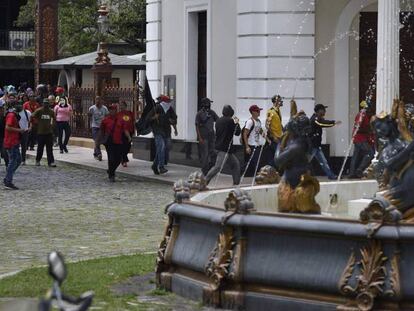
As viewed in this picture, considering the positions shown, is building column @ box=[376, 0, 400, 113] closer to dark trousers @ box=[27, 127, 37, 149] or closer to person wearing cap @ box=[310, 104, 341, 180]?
person wearing cap @ box=[310, 104, 341, 180]

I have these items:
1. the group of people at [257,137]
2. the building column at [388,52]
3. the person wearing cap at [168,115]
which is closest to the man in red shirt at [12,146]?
the group of people at [257,137]

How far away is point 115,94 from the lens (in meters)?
34.9

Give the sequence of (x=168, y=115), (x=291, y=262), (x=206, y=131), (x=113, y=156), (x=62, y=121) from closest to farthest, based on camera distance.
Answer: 1. (x=291, y=262)
2. (x=206, y=131)
3. (x=113, y=156)
4. (x=168, y=115)
5. (x=62, y=121)

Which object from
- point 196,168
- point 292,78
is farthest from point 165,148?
point 292,78

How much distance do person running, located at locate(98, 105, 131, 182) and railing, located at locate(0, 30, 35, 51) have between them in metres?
37.8

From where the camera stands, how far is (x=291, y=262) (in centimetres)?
937

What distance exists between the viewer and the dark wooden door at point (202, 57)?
89.5 feet

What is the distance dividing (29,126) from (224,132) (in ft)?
24.7

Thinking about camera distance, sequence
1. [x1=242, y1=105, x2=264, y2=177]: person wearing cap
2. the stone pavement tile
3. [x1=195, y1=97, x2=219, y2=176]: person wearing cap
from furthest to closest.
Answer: [x1=195, y1=97, x2=219, y2=176]: person wearing cap < [x1=242, y1=105, x2=264, y2=177]: person wearing cap < the stone pavement tile

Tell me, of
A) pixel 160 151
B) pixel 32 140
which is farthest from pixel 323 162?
pixel 32 140

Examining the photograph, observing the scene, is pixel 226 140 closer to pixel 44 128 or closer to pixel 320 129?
pixel 320 129

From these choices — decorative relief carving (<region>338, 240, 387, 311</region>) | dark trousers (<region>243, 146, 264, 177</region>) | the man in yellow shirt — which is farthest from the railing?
decorative relief carving (<region>338, 240, 387, 311</region>)

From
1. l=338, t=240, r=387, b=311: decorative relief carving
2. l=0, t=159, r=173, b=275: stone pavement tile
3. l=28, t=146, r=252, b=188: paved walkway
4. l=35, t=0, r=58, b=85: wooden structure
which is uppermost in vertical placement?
l=35, t=0, r=58, b=85: wooden structure

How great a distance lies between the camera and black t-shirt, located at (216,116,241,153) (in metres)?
21.8
